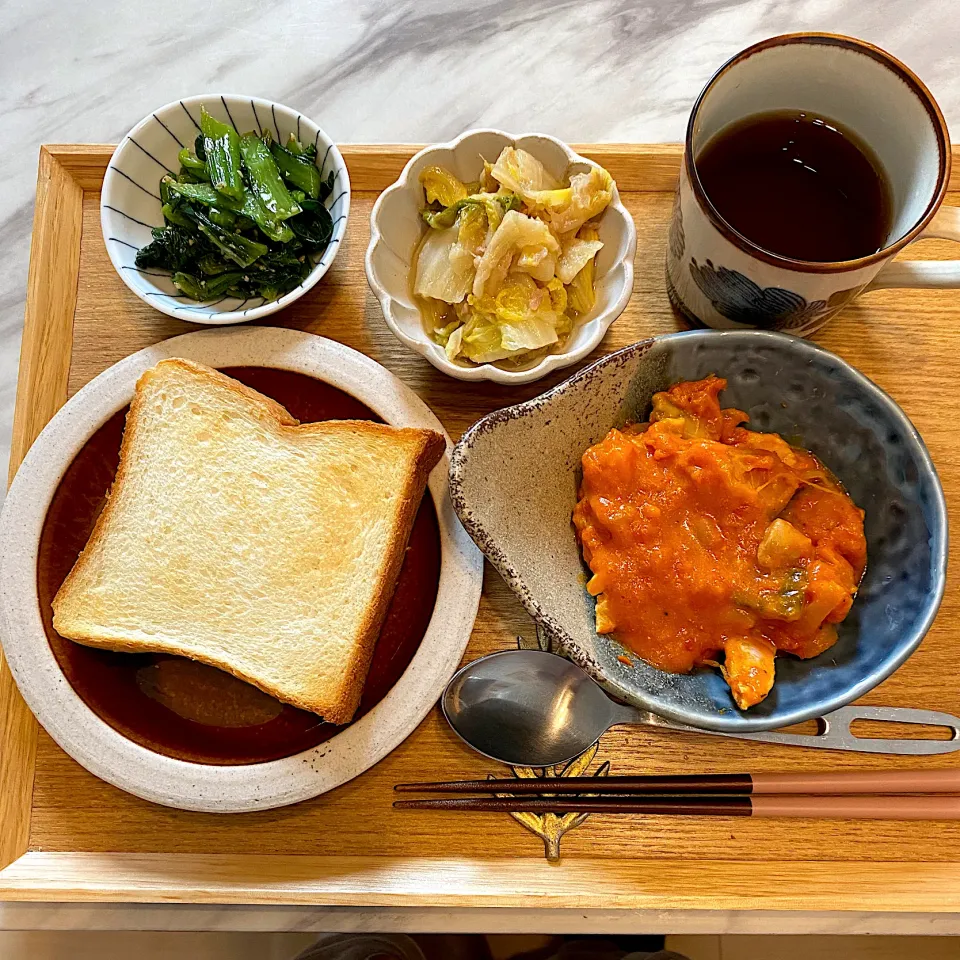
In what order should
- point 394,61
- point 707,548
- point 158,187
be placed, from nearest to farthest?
point 707,548 < point 158,187 < point 394,61

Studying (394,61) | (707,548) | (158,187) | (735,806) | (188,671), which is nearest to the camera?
(707,548)

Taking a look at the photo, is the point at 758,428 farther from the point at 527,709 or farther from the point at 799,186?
the point at 527,709

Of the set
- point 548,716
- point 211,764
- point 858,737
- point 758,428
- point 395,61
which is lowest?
point 858,737

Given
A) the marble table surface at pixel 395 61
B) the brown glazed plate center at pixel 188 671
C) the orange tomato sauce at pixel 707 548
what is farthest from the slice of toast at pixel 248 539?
the marble table surface at pixel 395 61

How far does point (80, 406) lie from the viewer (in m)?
1.78

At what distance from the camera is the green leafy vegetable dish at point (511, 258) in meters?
1.68

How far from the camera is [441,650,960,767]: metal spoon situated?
1645mm

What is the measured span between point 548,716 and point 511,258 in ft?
3.03

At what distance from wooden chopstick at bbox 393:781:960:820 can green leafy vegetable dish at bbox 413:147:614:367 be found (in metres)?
0.88

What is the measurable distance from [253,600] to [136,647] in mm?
245

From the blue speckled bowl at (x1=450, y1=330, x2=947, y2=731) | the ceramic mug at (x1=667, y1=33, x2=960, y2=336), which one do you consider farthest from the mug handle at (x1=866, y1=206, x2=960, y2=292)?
the blue speckled bowl at (x1=450, y1=330, x2=947, y2=731)

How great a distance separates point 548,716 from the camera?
1652mm

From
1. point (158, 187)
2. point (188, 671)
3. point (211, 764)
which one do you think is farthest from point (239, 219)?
point (211, 764)

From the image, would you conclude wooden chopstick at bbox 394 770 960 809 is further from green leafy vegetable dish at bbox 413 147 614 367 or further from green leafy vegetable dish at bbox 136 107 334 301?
green leafy vegetable dish at bbox 136 107 334 301
